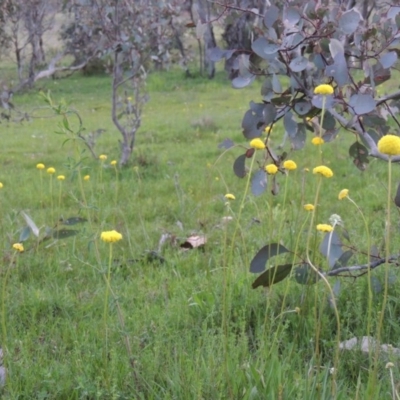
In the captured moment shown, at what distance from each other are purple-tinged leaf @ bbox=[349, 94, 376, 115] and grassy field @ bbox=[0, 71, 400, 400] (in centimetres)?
37

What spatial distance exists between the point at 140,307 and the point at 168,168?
3477 millimetres

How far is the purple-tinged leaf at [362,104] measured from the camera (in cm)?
180

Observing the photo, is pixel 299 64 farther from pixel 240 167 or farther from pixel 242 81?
pixel 240 167

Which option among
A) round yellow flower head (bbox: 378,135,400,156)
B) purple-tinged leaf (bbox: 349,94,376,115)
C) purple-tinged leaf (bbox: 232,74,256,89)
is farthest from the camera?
purple-tinged leaf (bbox: 232,74,256,89)

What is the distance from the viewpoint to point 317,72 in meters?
2.10

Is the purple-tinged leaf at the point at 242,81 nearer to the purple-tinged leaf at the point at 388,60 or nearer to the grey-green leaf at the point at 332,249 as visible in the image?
the purple-tinged leaf at the point at 388,60

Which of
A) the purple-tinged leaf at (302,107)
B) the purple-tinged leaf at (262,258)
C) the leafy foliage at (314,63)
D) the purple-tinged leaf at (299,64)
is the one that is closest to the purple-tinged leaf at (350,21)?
the leafy foliage at (314,63)

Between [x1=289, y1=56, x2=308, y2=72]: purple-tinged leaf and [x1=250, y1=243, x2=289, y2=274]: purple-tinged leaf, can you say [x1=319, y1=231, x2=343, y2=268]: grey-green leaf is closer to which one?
[x1=250, y1=243, x2=289, y2=274]: purple-tinged leaf

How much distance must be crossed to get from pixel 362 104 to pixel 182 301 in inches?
49.1

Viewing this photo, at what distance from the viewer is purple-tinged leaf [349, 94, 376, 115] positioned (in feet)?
5.91

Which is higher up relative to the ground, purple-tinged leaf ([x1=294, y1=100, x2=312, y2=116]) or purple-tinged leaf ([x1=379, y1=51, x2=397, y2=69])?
purple-tinged leaf ([x1=379, y1=51, x2=397, y2=69])

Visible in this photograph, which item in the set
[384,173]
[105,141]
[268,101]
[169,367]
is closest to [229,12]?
[268,101]

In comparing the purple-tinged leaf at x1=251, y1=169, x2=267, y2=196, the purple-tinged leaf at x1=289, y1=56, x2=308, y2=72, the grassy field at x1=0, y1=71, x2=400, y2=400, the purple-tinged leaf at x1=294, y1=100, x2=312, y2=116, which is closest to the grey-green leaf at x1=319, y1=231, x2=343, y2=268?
the grassy field at x1=0, y1=71, x2=400, y2=400

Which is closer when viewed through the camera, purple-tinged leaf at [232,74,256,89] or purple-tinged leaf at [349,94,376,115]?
purple-tinged leaf at [349,94,376,115]
